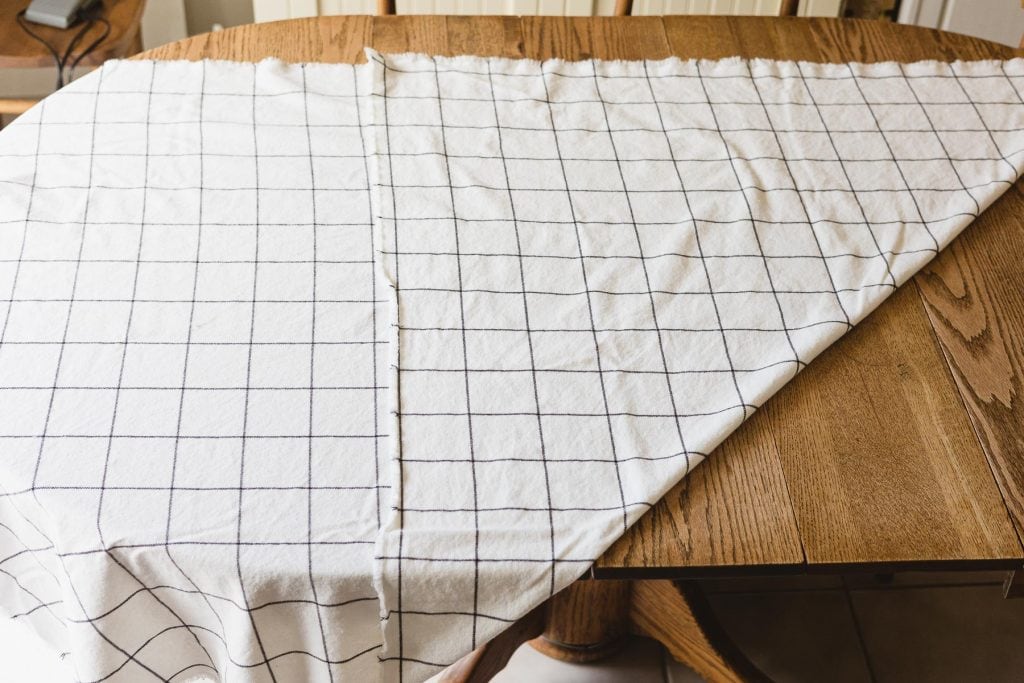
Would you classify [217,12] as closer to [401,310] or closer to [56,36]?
[56,36]

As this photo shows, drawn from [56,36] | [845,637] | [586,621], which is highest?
[56,36]

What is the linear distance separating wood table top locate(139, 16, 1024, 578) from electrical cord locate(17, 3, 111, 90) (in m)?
1.29

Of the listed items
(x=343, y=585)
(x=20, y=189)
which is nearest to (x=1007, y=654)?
(x=343, y=585)

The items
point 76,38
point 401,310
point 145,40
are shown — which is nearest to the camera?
point 401,310

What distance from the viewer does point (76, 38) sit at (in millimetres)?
1704

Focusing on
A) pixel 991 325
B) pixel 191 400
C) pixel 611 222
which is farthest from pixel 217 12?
pixel 991 325

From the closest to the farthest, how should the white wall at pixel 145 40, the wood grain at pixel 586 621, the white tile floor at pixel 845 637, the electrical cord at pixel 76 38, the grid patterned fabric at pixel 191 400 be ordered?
the grid patterned fabric at pixel 191 400 < the wood grain at pixel 586 621 < the white tile floor at pixel 845 637 < the electrical cord at pixel 76 38 < the white wall at pixel 145 40

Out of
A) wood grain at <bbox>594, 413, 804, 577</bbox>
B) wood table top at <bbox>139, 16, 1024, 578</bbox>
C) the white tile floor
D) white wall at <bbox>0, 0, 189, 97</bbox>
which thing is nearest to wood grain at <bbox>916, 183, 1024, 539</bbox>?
wood table top at <bbox>139, 16, 1024, 578</bbox>

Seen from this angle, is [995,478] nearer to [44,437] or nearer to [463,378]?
[463,378]

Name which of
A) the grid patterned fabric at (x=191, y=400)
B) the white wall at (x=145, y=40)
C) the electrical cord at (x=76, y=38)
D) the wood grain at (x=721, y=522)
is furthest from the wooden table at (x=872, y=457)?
the white wall at (x=145, y=40)

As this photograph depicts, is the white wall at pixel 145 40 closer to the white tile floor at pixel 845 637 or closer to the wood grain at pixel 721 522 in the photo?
the white tile floor at pixel 845 637

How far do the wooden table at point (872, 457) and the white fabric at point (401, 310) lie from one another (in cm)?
3

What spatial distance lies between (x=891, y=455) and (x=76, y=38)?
1.46 metres

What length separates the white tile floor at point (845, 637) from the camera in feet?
4.95
